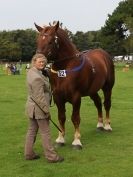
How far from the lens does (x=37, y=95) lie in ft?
28.4

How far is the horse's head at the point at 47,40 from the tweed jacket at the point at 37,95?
2.43 ft

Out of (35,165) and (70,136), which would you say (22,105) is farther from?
(35,165)

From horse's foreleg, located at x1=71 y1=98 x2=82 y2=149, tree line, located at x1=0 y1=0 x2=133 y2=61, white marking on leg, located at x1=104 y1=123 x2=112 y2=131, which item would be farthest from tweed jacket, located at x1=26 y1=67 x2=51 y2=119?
tree line, located at x1=0 y1=0 x2=133 y2=61

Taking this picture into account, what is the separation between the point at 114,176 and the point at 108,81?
5.05 m

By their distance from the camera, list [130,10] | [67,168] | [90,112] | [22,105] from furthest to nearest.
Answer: [130,10] < [22,105] < [90,112] < [67,168]

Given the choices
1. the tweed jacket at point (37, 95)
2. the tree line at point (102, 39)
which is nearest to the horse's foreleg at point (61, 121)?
the tweed jacket at point (37, 95)

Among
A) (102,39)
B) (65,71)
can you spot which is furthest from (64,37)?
(102,39)

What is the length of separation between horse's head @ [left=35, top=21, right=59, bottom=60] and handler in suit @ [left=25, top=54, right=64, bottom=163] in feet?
1.96

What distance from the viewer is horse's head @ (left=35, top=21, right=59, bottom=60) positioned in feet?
30.6

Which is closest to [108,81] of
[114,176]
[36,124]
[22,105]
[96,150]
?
[96,150]

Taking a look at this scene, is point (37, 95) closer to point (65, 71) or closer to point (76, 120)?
point (65, 71)

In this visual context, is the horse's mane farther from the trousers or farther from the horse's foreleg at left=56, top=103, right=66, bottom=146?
the trousers

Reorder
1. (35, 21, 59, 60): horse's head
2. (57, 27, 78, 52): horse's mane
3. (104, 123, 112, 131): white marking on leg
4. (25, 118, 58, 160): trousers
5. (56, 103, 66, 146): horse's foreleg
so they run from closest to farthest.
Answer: (25, 118, 58, 160): trousers < (35, 21, 59, 60): horse's head < (57, 27, 78, 52): horse's mane < (56, 103, 66, 146): horse's foreleg < (104, 123, 112, 131): white marking on leg

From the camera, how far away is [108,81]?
12492mm
